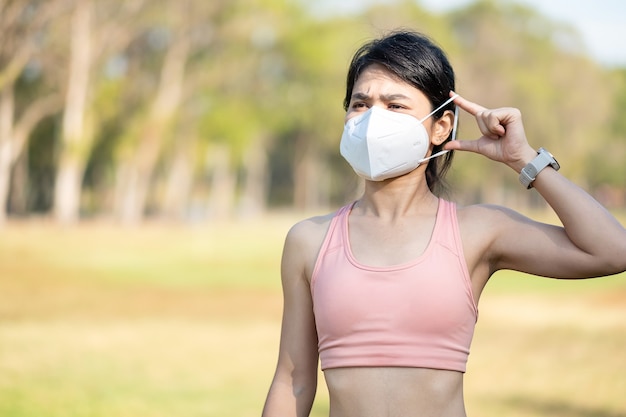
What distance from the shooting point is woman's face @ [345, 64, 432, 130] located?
3.14 meters

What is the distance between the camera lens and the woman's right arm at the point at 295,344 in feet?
10.4

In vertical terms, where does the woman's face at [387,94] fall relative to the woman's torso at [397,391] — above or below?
above

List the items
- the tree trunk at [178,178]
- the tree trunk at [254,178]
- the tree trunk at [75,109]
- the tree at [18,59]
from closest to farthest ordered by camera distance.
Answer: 1. the tree at [18,59]
2. the tree trunk at [75,109]
3. the tree trunk at [178,178]
4. the tree trunk at [254,178]

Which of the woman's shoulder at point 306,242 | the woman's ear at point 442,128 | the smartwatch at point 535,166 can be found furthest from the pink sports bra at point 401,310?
the woman's ear at point 442,128

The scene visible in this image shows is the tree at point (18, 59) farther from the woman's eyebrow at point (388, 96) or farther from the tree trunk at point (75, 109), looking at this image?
the woman's eyebrow at point (388, 96)

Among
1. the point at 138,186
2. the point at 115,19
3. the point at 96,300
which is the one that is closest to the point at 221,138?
the point at 138,186

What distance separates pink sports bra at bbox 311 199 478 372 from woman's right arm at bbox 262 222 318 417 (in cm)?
15

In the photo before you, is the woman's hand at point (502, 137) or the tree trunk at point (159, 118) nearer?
the woman's hand at point (502, 137)

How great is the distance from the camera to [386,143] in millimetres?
3129

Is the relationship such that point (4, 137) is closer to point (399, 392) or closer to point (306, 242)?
point (306, 242)

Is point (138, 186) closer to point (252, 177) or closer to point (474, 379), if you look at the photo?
point (252, 177)

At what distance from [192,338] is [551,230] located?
12906 mm

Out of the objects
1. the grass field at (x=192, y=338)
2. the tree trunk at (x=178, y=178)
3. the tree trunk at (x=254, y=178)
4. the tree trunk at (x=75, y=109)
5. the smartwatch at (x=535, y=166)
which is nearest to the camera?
the smartwatch at (x=535, y=166)

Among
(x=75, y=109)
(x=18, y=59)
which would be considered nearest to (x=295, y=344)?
(x=18, y=59)
